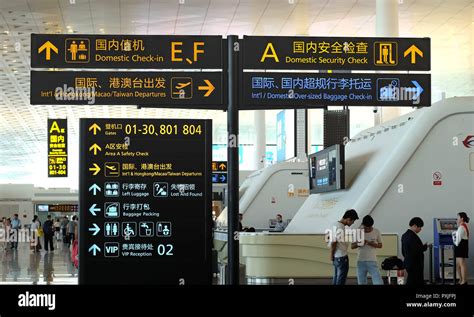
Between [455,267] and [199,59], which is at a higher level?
[199,59]

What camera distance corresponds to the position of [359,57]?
1026cm

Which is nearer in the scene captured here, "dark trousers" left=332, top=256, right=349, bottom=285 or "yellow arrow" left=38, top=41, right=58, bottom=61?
"yellow arrow" left=38, top=41, right=58, bottom=61

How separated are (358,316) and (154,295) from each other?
4.28 ft

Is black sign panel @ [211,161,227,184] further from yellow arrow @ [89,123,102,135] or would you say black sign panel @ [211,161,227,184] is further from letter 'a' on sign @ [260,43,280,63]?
yellow arrow @ [89,123,102,135]

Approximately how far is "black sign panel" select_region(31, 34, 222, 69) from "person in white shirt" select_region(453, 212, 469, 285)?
625 centimetres

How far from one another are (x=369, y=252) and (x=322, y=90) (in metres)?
3.18

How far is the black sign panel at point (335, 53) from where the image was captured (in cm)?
988

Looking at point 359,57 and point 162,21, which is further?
point 162,21

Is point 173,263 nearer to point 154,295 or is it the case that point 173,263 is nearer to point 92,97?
point 92,97

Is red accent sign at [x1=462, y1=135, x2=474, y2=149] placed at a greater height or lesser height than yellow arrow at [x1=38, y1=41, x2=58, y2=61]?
lesser

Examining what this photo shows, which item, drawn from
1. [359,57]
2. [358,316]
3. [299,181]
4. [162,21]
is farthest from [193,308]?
[162,21]

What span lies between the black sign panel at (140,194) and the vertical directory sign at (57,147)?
21.2m

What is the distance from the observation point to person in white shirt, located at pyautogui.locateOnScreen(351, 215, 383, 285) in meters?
11.8

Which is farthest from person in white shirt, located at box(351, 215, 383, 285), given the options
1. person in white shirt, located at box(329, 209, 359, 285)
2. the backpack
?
the backpack
